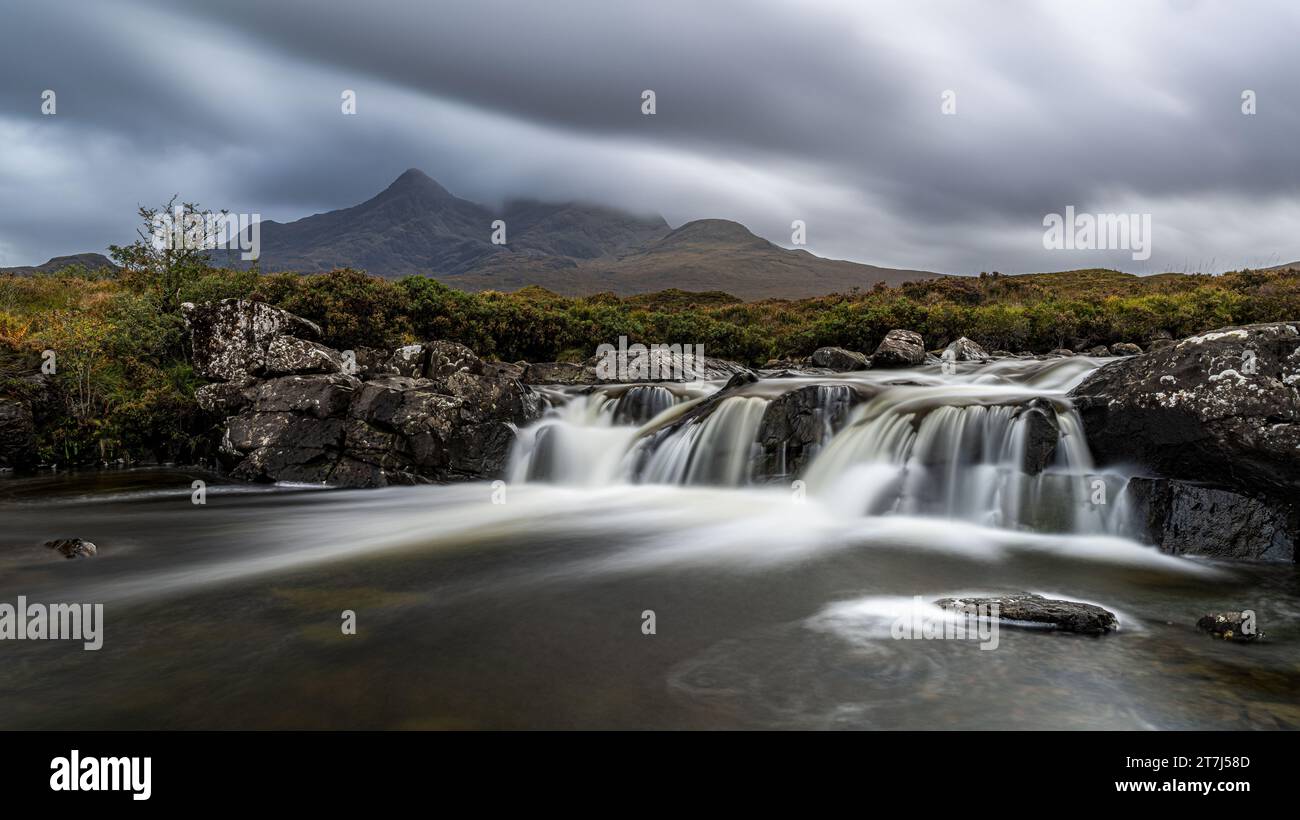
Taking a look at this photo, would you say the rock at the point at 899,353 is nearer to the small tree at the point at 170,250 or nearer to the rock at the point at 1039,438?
the rock at the point at 1039,438

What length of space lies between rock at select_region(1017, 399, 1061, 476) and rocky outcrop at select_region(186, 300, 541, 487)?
397 inches

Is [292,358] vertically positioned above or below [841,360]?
below

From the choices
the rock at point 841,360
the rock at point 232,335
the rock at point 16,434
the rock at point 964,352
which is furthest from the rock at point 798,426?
the rock at point 16,434

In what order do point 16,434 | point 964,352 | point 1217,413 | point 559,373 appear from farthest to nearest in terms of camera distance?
point 964,352
point 559,373
point 16,434
point 1217,413

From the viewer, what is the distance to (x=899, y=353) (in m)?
21.2

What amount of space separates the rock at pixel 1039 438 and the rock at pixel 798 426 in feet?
10.8

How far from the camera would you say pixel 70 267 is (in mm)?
33344

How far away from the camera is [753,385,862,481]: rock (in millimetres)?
12070

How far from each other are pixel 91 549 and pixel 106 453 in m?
8.97

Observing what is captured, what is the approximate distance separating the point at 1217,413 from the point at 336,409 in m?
15.0

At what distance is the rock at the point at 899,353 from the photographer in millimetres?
21156

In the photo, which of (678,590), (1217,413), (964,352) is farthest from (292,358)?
(964,352)

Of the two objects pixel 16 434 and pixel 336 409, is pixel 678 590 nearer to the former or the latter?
pixel 336 409
